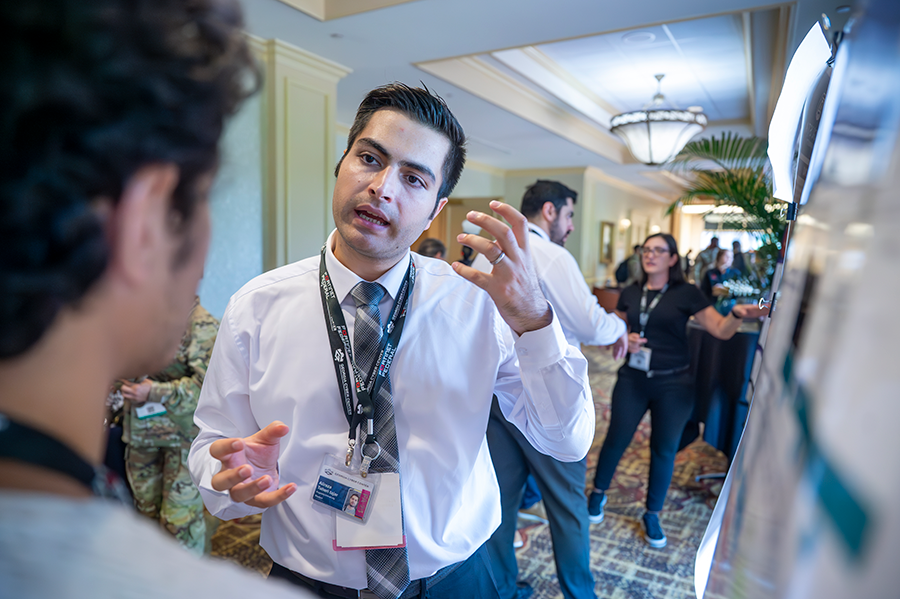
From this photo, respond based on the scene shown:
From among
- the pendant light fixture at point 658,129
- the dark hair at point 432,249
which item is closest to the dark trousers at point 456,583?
the dark hair at point 432,249

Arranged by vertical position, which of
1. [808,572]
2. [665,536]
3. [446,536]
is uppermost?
[808,572]

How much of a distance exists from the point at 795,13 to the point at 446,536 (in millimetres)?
3951

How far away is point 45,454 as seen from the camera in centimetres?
37

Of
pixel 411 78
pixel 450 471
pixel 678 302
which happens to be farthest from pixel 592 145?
pixel 450 471

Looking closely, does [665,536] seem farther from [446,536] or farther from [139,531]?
[139,531]

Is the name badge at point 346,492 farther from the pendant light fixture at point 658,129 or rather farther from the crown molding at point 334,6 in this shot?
the pendant light fixture at point 658,129

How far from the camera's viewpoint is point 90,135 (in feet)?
1.22

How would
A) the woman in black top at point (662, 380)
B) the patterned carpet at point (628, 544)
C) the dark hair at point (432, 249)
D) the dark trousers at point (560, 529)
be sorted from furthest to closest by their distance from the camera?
the dark hair at point (432, 249) → the woman in black top at point (662, 380) → the patterned carpet at point (628, 544) → the dark trousers at point (560, 529)

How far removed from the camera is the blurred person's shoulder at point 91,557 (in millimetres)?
334

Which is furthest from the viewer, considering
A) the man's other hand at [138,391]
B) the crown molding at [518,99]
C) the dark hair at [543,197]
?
the crown molding at [518,99]

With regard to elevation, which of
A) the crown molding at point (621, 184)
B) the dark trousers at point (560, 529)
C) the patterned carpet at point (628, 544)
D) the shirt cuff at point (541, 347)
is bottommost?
the patterned carpet at point (628, 544)

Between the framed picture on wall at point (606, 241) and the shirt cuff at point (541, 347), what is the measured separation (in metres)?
12.5

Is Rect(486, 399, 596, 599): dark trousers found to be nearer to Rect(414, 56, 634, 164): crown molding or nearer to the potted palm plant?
the potted palm plant

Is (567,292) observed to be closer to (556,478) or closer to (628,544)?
(556,478)
